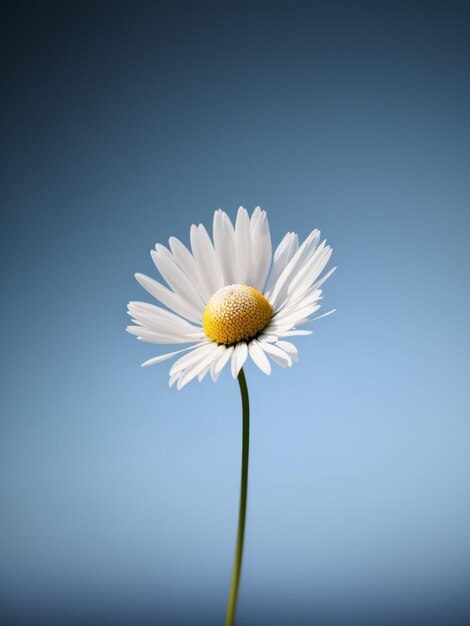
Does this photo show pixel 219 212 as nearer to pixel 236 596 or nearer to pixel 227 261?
pixel 227 261

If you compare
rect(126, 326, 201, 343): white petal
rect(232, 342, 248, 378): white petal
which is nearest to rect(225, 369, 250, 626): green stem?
rect(232, 342, 248, 378): white petal

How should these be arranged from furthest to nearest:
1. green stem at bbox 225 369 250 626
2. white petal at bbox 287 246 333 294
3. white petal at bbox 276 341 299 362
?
white petal at bbox 287 246 333 294 < white petal at bbox 276 341 299 362 < green stem at bbox 225 369 250 626

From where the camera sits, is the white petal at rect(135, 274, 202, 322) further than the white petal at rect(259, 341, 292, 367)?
Yes

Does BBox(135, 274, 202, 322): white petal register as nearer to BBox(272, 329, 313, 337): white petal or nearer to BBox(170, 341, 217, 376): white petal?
BBox(170, 341, 217, 376): white petal

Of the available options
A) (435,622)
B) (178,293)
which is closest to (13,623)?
(435,622)

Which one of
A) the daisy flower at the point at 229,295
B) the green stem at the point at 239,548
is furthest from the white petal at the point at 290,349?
the green stem at the point at 239,548

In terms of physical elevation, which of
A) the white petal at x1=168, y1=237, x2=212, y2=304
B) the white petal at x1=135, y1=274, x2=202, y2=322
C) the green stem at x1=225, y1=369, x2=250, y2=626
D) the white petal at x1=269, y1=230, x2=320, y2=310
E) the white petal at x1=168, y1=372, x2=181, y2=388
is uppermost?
the white petal at x1=168, y1=237, x2=212, y2=304

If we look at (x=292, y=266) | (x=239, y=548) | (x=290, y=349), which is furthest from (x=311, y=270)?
(x=239, y=548)

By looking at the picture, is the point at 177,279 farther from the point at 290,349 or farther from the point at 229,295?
the point at 290,349
